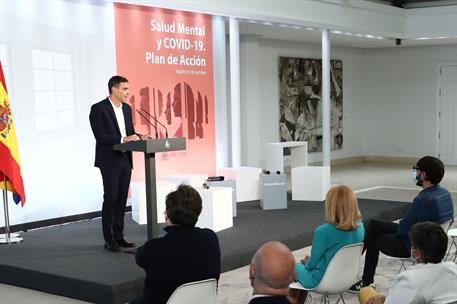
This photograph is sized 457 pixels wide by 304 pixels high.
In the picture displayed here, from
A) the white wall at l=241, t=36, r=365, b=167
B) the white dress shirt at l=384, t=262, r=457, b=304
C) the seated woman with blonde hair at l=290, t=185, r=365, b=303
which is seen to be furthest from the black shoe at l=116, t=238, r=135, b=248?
the white wall at l=241, t=36, r=365, b=167

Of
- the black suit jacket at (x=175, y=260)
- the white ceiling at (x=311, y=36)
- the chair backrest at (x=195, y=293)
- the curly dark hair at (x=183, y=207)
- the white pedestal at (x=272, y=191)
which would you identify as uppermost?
the white ceiling at (x=311, y=36)

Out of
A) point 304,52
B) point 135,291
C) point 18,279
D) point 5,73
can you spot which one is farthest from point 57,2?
point 304,52

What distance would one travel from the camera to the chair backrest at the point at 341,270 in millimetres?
3992

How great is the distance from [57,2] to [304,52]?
26.7ft

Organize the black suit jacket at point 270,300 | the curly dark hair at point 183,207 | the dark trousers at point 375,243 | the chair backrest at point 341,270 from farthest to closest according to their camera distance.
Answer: the dark trousers at point 375,243 < the chair backrest at point 341,270 < the curly dark hair at point 183,207 < the black suit jacket at point 270,300

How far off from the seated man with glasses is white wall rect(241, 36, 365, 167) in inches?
305

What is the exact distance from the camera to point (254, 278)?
8.21 ft

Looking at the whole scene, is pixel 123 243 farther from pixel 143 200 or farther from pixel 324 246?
pixel 324 246

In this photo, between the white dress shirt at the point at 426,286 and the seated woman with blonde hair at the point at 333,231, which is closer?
the white dress shirt at the point at 426,286

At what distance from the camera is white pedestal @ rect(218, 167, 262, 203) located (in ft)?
30.1

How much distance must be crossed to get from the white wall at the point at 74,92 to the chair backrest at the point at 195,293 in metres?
4.57

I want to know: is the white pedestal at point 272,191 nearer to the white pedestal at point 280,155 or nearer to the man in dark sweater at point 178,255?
the white pedestal at point 280,155

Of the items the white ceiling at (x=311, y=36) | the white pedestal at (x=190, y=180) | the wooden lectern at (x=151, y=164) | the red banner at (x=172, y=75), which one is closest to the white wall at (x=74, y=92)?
the red banner at (x=172, y=75)

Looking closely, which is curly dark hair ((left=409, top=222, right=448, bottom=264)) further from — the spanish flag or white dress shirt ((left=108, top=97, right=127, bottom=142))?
the spanish flag
